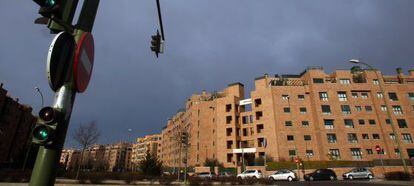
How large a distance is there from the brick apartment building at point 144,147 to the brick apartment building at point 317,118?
2567 inches

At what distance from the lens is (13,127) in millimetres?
58781

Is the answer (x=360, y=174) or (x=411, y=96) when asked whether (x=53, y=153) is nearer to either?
(x=360, y=174)

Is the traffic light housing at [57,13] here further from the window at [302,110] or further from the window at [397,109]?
the window at [397,109]

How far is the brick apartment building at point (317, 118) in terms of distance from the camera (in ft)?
184

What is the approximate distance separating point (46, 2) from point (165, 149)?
110910 millimetres

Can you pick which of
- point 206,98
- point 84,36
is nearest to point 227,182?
point 84,36

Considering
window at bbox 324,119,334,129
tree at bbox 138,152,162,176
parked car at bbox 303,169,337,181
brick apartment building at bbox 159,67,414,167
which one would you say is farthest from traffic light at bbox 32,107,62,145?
window at bbox 324,119,334,129

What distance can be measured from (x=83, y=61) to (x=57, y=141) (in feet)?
3.16

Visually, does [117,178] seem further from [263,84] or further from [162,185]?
[263,84]

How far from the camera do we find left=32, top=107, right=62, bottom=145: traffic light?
8.02 feet

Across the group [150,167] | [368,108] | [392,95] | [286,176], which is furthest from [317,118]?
[150,167]

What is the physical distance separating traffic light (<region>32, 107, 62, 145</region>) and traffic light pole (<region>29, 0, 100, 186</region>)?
56 millimetres

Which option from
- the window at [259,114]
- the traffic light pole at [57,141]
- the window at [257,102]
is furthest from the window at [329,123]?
the traffic light pole at [57,141]

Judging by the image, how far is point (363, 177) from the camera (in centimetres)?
3666
